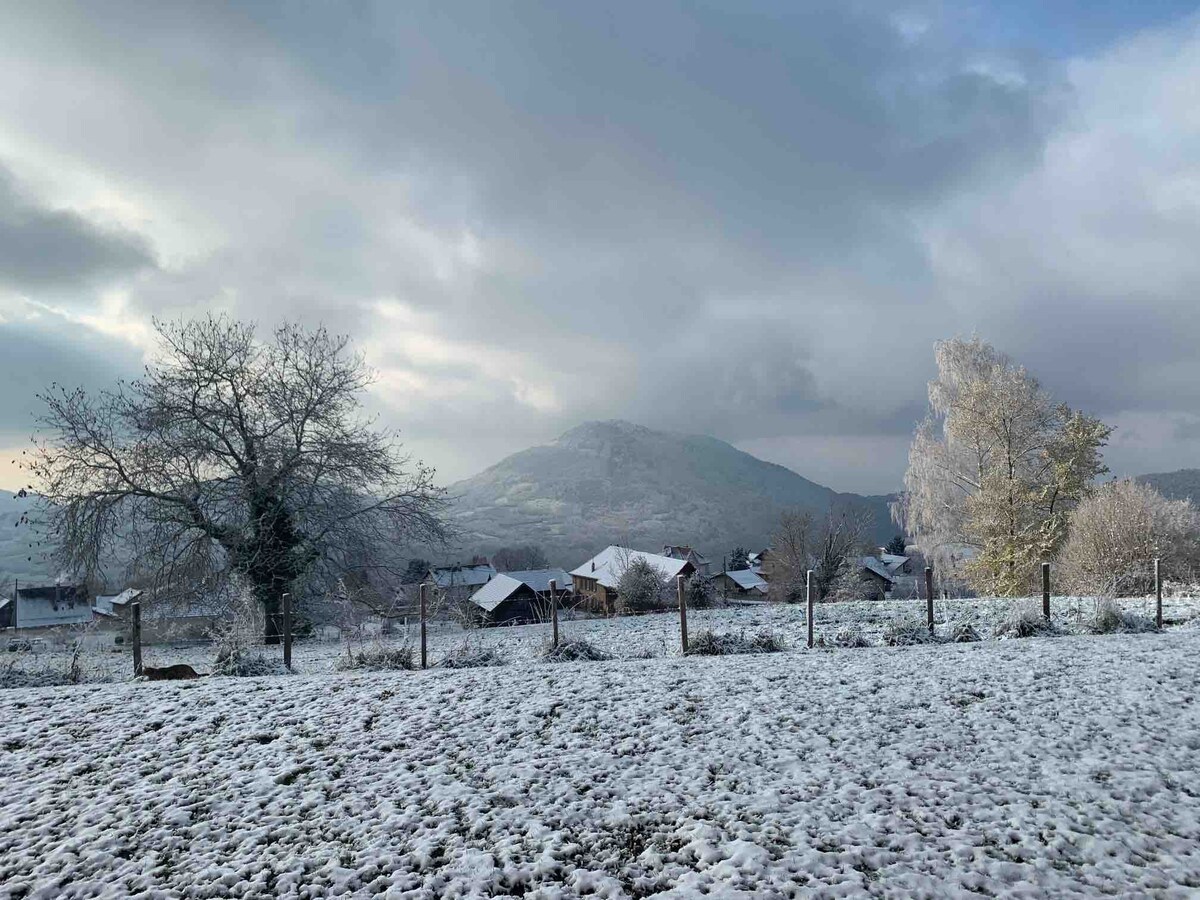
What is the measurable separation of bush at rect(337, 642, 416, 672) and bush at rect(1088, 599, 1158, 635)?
509 inches

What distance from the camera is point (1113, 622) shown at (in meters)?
12.4

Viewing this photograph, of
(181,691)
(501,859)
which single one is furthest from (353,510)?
(501,859)

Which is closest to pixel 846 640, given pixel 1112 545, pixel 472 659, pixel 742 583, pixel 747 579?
pixel 472 659

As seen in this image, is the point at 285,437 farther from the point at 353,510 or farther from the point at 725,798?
the point at 725,798

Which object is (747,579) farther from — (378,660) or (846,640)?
(378,660)

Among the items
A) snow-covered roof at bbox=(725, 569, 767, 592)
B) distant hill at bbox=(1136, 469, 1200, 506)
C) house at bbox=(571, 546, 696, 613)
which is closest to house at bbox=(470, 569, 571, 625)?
Result: house at bbox=(571, 546, 696, 613)

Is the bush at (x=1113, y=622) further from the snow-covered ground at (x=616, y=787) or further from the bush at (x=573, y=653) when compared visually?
the bush at (x=573, y=653)

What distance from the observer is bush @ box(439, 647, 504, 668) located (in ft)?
36.5

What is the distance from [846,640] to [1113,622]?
17.5 feet

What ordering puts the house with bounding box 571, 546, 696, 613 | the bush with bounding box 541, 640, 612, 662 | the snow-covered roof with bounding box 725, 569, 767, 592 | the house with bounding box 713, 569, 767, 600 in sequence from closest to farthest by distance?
the bush with bounding box 541, 640, 612, 662 < the house with bounding box 571, 546, 696, 613 < the snow-covered roof with bounding box 725, 569, 767, 592 < the house with bounding box 713, 569, 767, 600

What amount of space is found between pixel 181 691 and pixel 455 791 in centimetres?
546

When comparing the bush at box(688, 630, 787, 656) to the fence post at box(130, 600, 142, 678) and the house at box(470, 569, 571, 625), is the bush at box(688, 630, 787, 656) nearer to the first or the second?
the fence post at box(130, 600, 142, 678)

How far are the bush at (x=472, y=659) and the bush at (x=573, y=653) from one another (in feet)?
2.88

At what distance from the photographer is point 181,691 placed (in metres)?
8.26
